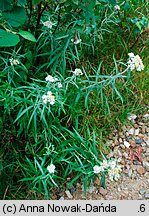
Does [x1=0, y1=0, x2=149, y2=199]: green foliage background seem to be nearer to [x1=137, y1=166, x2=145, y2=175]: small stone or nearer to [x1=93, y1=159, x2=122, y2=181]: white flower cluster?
[x1=93, y1=159, x2=122, y2=181]: white flower cluster

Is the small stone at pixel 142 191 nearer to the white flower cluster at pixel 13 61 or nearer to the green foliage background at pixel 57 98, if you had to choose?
the green foliage background at pixel 57 98

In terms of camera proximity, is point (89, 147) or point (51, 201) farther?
point (89, 147)

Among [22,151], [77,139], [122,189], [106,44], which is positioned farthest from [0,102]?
[106,44]

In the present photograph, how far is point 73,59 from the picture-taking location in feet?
7.89

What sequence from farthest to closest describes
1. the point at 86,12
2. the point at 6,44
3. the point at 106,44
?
the point at 106,44 → the point at 86,12 → the point at 6,44

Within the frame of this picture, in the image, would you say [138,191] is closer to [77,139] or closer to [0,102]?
[77,139]

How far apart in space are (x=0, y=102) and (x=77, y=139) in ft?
1.45

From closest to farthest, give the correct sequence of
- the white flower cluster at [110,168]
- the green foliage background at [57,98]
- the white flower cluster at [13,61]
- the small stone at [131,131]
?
the white flower cluster at [110,168] < the green foliage background at [57,98] < the white flower cluster at [13,61] < the small stone at [131,131]

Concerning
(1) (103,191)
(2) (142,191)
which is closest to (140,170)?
(2) (142,191)

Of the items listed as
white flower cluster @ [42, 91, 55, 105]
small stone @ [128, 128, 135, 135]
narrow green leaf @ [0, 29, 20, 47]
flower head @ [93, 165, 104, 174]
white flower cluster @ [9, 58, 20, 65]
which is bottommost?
small stone @ [128, 128, 135, 135]

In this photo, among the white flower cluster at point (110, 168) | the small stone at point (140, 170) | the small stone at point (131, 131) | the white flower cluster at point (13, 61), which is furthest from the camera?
the small stone at point (131, 131)

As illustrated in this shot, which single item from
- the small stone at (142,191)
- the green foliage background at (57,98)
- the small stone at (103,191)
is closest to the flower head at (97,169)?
the green foliage background at (57,98)

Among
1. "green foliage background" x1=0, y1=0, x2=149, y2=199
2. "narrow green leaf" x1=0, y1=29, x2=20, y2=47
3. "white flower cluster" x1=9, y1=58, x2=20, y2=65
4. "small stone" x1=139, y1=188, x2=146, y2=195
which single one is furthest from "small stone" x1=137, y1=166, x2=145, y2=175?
"narrow green leaf" x1=0, y1=29, x2=20, y2=47

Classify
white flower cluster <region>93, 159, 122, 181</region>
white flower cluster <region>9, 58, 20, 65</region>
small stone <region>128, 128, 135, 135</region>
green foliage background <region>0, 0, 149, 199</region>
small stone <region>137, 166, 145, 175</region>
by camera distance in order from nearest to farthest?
1. white flower cluster <region>93, 159, 122, 181</region>
2. green foliage background <region>0, 0, 149, 199</region>
3. white flower cluster <region>9, 58, 20, 65</region>
4. small stone <region>137, 166, 145, 175</region>
5. small stone <region>128, 128, 135, 135</region>
